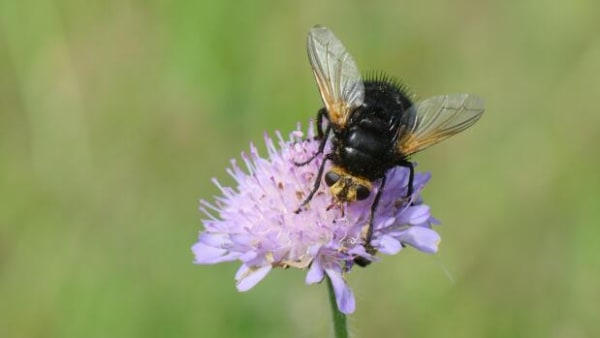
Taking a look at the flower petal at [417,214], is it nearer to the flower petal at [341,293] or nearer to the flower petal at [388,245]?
the flower petal at [388,245]

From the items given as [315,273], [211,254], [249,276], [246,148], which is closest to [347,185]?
[315,273]

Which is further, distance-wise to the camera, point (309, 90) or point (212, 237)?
point (309, 90)

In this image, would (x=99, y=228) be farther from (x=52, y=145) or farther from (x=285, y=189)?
(x=285, y=189)

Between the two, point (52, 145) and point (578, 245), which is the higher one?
point (52, 145)

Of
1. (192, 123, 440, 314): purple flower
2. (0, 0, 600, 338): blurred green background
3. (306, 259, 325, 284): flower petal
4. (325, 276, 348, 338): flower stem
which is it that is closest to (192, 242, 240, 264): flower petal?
(192, 123, 440, 314): purple flower

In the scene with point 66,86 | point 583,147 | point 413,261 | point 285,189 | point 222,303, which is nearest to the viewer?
point 285,189

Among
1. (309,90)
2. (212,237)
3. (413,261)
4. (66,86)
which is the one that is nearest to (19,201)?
(66,86)

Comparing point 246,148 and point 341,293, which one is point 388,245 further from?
point 246,148

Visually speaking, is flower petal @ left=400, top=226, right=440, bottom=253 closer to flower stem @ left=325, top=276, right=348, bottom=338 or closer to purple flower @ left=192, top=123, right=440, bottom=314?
purple flower @ left=192, top=123, right=440, bottom=314
